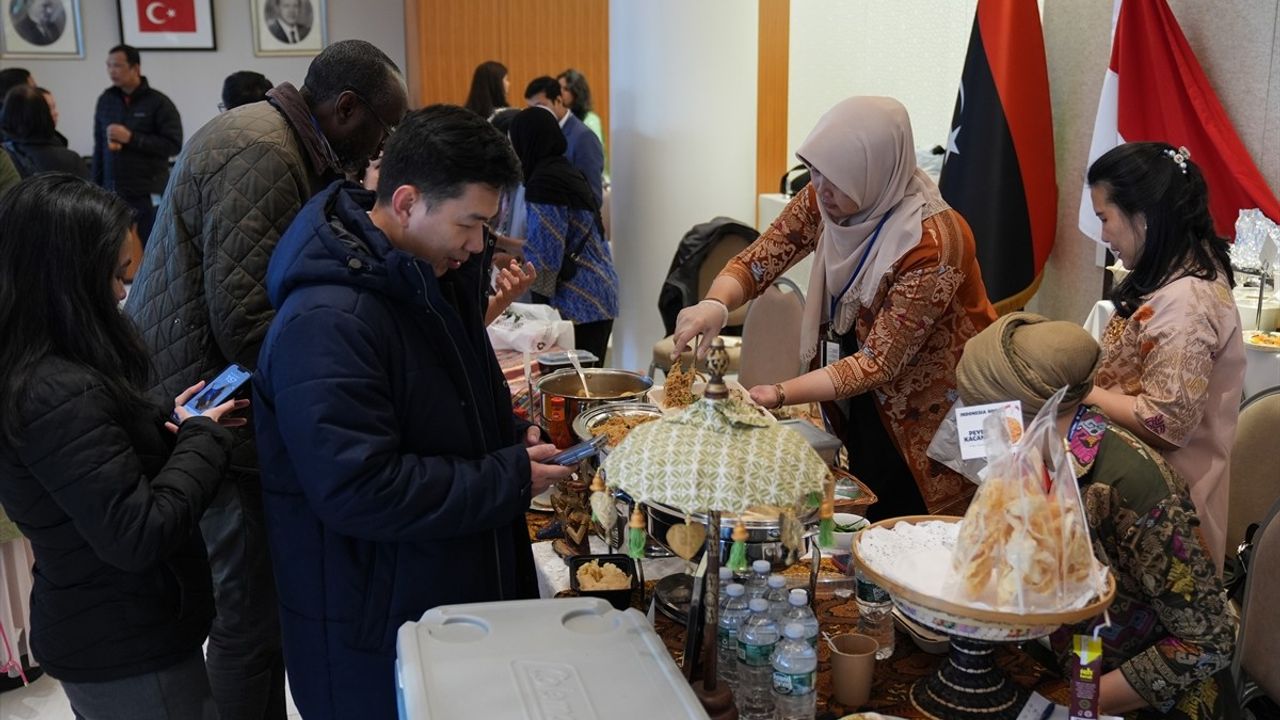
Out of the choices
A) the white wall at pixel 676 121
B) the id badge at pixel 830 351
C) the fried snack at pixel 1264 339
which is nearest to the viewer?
the id badge at pixel 830 351

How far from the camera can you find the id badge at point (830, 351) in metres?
2.50

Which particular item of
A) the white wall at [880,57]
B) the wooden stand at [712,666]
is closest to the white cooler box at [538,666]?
the wooden stand at [712,666]

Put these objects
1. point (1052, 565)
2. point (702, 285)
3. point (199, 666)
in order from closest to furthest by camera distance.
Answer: point (1052, 565) → point (199, 666) → point (702, 285)

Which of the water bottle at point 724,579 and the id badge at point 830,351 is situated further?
the id badge at point 830,351

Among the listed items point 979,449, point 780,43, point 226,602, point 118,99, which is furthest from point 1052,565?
point 118,99

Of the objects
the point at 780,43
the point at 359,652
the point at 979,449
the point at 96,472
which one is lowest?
the point at 359,652

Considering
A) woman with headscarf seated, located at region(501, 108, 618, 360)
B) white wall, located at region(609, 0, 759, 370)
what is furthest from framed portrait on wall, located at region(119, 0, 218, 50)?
woman with headscarf seated, located at region(501, 108, 618, 360)

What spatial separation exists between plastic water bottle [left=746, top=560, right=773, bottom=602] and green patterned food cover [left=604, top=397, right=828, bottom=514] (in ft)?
0.94

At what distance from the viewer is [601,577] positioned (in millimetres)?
1804

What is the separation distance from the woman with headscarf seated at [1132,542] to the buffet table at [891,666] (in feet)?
0.28

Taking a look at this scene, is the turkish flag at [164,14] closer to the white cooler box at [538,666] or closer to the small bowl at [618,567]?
the small bowl at [618,567]

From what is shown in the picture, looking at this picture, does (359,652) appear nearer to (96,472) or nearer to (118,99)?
(96,472)

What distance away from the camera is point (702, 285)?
190 inches

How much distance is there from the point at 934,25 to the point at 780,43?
1.20 meters
